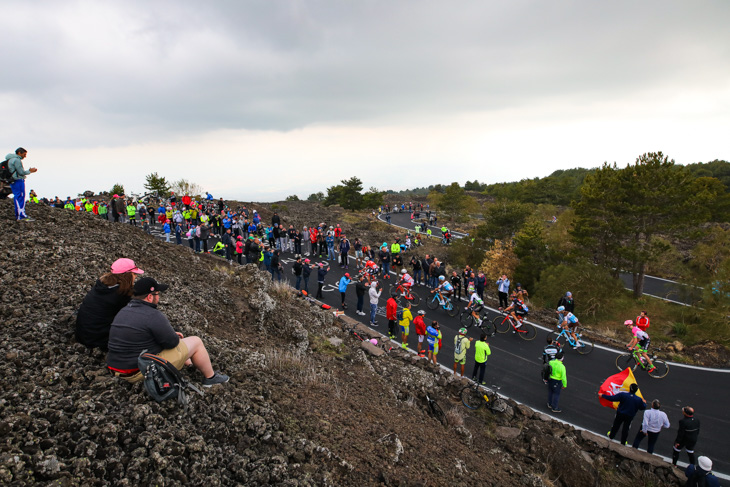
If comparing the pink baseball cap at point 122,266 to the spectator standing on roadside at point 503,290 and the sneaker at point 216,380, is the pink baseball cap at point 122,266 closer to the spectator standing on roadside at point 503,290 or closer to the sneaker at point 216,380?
the sneaker at point 216,380

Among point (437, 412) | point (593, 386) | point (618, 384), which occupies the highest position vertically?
point (618, 384)

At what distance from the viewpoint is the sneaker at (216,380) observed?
5781 mm

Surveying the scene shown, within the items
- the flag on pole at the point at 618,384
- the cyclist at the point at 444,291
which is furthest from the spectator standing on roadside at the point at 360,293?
the flag on pole at the point at 618,384

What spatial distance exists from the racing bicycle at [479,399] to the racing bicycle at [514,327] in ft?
20.9

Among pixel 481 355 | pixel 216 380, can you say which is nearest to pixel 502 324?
pixel 481 355

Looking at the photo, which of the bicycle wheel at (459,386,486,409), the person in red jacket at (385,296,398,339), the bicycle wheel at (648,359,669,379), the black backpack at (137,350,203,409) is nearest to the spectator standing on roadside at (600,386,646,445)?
the bicycle wheel at (459,386,486,409)

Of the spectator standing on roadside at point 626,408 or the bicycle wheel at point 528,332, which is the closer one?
the spectator standing on roadside at point 626,408

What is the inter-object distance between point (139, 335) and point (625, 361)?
16092 mm

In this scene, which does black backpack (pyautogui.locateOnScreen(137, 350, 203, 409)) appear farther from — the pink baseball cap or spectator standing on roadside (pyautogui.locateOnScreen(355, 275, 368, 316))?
spectator standing on roadside (pyautogui.locateOnScreen(355, 275, 368, 316))

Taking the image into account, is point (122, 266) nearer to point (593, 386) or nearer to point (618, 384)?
point (618, 384)

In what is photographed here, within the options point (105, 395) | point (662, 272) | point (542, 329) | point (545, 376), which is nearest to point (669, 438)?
point (545, 376)

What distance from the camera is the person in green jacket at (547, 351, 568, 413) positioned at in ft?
34.1

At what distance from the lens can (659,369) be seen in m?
13.2

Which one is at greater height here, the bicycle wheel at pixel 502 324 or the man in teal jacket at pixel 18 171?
the man in teal jacket at pixel 18 171
